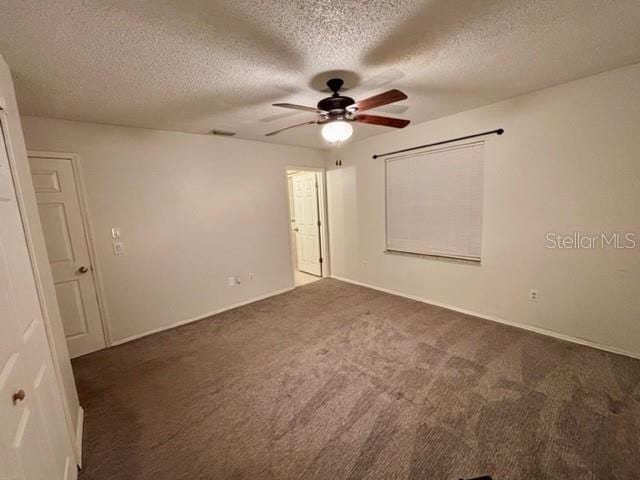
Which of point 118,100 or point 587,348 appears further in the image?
point 587,348

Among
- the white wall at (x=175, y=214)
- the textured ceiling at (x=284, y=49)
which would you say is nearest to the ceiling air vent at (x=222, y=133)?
the white wall at (x=175, y=214)

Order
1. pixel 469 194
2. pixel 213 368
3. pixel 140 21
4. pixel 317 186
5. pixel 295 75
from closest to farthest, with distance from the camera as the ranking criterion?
1. pixel 140 21
2. pixel 295 75
3. pixel 213 368
4. pixel 469 194
5. pixel 317 186

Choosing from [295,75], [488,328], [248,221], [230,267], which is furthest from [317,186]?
[488,328]

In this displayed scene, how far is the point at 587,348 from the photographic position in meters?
2.42

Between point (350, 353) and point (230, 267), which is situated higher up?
point (230, 267)

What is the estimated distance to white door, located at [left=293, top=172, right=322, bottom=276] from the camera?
4.99m

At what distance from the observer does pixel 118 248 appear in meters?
2.90

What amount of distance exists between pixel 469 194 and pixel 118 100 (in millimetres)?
3555

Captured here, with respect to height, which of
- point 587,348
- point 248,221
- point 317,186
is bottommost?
point 587,348

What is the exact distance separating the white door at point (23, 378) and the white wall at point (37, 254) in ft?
0.21

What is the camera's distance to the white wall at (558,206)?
7.14 feet

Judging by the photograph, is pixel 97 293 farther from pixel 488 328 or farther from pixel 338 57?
pixel 488 328

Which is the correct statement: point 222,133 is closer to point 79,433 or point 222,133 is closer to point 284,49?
point 284,49

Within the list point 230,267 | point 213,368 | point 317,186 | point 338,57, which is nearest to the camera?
point 338,57
